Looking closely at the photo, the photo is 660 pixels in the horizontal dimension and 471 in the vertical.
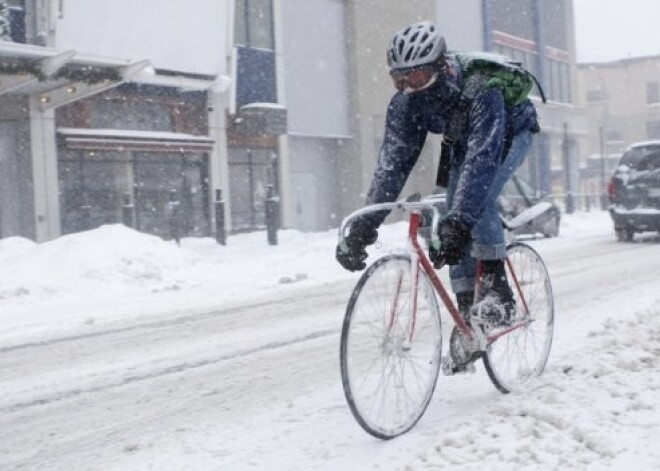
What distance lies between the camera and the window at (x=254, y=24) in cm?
2409

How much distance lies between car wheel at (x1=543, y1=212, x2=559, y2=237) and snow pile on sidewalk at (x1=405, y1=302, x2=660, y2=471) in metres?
14.3

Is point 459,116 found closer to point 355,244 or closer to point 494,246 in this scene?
point 494,246

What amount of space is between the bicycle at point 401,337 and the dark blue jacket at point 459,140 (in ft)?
0.64

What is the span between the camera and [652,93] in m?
74.2

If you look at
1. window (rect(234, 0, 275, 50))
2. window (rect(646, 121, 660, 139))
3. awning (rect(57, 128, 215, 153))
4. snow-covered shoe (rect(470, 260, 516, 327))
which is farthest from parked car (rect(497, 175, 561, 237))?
window (rect(646, 121, 660, 139))

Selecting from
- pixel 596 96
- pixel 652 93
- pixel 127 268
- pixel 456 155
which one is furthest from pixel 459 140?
pixel 596 96

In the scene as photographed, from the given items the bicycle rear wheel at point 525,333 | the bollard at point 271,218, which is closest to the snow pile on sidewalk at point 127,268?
the bollard at point 271,218

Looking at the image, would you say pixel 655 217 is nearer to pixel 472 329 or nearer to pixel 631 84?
pixel 472 329

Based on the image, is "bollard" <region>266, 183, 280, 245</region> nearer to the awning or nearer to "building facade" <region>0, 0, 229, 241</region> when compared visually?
"building facade" <region>0, 0, 229, 241</region>

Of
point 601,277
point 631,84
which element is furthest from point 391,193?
point 631,84

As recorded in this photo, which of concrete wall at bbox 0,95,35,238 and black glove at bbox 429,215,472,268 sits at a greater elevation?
concrete wall at bbox 0,95,35,238

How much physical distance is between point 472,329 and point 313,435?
0.90 m

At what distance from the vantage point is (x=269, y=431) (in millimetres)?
4020

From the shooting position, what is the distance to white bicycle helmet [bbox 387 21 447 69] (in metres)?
3.80
